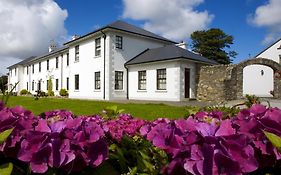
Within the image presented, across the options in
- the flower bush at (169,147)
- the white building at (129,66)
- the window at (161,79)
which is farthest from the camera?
the window at (161,79)

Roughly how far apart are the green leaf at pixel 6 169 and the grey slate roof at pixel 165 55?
21050 millimetres

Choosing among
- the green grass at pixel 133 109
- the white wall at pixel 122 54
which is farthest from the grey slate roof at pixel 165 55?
the green grass at pixel 133 109

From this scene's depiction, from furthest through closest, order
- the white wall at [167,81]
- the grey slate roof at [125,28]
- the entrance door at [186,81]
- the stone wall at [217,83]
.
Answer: the grey slate roof at [125,28] < the entrance door at [186,81] < the white wall at [167,81] < the stone wall at [217,83]

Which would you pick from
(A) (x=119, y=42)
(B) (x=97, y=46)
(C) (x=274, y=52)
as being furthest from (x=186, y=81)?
(C) (x=274, y=52)

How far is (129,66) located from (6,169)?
25.2m

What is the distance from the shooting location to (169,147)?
0.89m

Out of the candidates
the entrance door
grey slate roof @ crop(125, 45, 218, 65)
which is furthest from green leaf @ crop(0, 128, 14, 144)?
the entrance door

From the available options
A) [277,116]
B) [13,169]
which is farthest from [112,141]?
[277,116]

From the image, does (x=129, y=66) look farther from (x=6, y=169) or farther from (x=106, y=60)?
(x=6, y=169)

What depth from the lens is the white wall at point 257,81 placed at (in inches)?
1553

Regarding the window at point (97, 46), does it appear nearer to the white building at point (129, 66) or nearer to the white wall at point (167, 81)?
the white building at point (129, 66)

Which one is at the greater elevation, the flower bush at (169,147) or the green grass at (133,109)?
the flower bush at (169,147)

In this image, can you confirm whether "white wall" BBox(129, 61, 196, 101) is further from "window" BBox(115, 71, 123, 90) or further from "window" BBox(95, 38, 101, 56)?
"window" BBox(95, 38, 101, 56)

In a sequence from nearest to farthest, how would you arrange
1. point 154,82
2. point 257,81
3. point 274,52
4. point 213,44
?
point 154,82 → point 257,81 → point 274,52 → point 213,44
